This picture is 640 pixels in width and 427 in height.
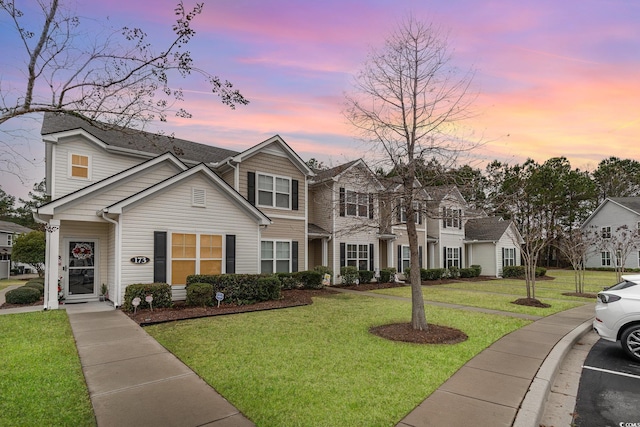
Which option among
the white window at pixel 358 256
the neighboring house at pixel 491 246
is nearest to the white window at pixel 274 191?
the white window at pixel 358 256

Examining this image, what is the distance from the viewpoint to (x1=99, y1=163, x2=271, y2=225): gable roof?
1128 centimetres

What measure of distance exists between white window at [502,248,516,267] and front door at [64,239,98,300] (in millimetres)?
31094

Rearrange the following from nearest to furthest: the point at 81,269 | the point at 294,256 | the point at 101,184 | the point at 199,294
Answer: the point at 199,294 < the point at 101,184 < the point at 81,269 < the point at 294,256

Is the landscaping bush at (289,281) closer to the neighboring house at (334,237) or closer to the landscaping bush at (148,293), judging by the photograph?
the neighboring house at (334,237)

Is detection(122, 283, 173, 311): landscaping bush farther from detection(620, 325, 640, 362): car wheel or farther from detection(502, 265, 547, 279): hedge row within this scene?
detection(502, 265, 547, 279): hedge row

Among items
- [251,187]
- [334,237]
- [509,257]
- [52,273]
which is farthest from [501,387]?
[509,257]

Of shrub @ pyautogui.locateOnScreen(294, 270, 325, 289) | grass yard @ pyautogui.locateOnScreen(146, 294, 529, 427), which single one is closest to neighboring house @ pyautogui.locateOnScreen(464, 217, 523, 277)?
shrub @ pyautogui.locateOnScreen(294, 270, 325, 289)

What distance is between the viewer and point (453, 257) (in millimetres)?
29125

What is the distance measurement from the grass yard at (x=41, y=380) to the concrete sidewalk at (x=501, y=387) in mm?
4012

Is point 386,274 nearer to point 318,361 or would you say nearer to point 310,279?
point 310,279

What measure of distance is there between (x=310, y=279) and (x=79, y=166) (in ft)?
36.5

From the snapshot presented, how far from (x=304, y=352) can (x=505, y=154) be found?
691 cm

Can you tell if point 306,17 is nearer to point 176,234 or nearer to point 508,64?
point 508,64

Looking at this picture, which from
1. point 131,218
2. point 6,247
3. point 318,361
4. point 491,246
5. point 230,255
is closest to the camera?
point 318,361
